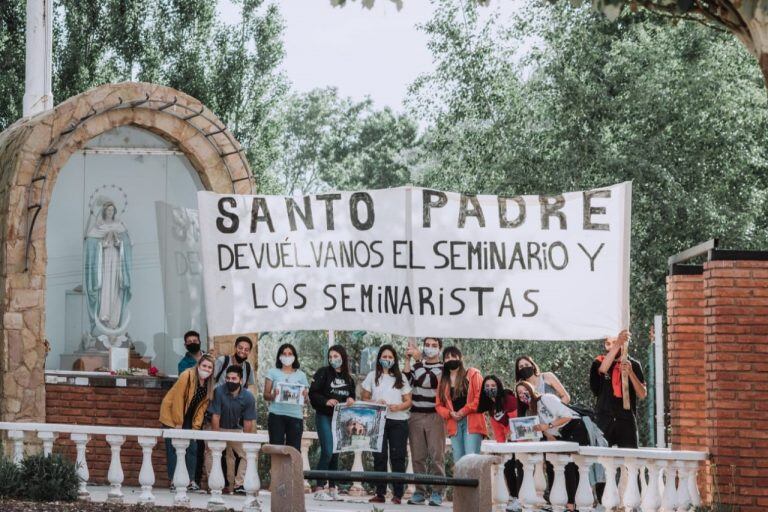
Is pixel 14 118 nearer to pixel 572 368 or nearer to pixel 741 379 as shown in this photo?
pixel 572 368

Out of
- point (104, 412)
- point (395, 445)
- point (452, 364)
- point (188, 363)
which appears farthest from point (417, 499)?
point (104, 412)

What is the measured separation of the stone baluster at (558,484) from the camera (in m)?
13.3

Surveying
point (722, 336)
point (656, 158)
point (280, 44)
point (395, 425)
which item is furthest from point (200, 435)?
point (280, 44)

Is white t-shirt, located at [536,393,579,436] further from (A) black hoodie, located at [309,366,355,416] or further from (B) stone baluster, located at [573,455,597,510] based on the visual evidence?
(A) black hoodie, located at [309,366,355,416]

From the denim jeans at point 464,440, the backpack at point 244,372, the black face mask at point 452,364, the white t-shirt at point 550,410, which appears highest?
the black face mask at point 452,364

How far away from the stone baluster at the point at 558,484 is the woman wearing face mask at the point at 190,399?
4.37m

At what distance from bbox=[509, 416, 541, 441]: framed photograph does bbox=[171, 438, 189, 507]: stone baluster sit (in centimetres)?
307

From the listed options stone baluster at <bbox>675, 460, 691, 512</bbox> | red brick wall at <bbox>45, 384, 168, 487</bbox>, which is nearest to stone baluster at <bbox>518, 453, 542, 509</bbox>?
stone baluster at <bbox>675, 460, 691, 512</bbox>

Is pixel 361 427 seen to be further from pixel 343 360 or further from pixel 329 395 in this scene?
pixel 343 360

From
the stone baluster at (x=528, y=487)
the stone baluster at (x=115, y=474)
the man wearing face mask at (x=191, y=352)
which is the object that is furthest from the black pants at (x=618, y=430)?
the man wearing face mask at (x=191, y=352)

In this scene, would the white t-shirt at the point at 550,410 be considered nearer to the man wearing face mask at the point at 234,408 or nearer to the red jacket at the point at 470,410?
the red jacket at the point at 470,410

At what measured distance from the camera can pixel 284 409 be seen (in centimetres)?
1570

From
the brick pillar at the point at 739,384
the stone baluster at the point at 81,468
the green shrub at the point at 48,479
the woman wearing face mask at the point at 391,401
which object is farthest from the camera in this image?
the woman wearing face mask at the point at 391,401

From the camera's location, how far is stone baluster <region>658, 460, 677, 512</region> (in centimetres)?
1333
